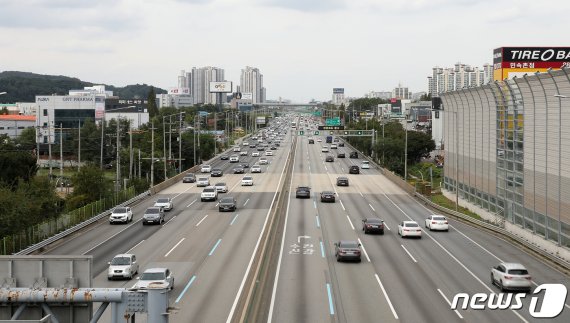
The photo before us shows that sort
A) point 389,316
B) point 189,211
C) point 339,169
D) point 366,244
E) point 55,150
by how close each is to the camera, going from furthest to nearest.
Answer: point 55,150
point 339,169
point 189,211
point 366,244
point 389,316

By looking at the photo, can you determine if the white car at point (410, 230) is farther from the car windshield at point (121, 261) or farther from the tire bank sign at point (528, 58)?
the tire bank sign at point (528, 58)

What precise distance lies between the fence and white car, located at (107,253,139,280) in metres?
8.58

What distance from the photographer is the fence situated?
39.0 metres

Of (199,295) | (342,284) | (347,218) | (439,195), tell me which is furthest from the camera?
(439,195)

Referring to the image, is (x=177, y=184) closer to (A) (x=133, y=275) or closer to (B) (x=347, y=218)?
(B) (x=347, y=218)

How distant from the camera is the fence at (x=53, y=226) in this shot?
38969 mm

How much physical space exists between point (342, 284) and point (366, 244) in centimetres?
1193

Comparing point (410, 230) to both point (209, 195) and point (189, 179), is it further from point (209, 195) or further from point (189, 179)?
point (189, 179)

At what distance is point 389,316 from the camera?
84.1 ft

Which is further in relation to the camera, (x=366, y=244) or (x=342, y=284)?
(x=366, y=244)

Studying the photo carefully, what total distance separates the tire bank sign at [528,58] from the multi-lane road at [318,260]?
83.3 feet

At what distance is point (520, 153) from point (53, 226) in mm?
32248

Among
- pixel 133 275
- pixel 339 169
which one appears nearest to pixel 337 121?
pixel 339 169

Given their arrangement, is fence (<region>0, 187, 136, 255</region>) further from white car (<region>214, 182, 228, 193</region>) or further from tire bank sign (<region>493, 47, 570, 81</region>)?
tire bank sign (<region>493, 47, 570, 81</region>)
